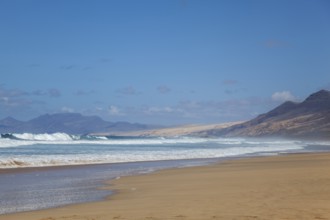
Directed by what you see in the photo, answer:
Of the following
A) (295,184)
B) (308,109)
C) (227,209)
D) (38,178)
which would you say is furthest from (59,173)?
(308,109)

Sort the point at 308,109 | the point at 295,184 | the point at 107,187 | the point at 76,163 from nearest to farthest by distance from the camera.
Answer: the point at 295,184 < the point at 107,187 < the point at 76,163 < the point at 308,109

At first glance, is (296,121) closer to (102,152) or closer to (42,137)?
(42,137)

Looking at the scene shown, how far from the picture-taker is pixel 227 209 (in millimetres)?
9812

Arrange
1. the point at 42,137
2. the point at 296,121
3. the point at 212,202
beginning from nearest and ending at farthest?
the point at 212,202
the point at 42,137
the point at 296,121

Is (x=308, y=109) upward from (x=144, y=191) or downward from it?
upward

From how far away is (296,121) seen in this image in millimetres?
128750

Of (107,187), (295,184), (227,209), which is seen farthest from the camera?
(107,187)

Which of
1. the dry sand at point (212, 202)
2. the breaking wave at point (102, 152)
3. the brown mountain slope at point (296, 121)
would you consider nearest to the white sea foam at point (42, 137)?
the breaking wave at point (102, 152)

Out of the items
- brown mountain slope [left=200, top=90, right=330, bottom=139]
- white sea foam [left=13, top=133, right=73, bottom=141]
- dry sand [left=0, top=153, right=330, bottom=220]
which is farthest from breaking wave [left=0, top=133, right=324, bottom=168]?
brown mountain slope [left=200, top=90, right=330, bottom=139]

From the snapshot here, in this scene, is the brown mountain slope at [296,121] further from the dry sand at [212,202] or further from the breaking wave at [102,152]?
the dry sand at [212,202]

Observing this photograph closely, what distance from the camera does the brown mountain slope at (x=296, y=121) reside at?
109m

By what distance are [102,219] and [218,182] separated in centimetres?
751

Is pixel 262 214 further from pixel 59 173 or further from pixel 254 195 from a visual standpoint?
pixel 59 173

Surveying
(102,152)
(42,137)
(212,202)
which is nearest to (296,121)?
(42,137)
